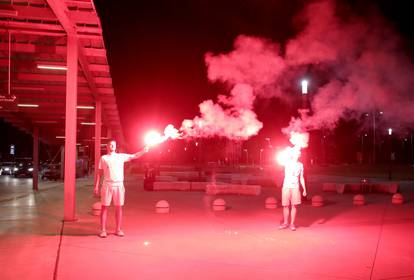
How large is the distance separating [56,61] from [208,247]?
10.6 meters

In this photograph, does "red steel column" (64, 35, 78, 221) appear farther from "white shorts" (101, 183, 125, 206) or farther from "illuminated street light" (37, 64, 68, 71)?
"white shorts" (101, 183, 125, 206)

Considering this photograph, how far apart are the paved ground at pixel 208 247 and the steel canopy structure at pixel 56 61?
2.71 metres

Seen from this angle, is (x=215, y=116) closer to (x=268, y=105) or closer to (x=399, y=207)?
(x=268, y=105)

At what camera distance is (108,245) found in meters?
9.73

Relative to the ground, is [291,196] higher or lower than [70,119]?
lower

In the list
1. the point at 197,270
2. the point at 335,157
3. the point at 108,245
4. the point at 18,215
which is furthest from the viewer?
the point at 335,157

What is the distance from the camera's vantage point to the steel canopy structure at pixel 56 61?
12.4 meters

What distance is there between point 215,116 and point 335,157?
3055 inches

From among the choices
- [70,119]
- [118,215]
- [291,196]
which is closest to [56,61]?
[70,119]

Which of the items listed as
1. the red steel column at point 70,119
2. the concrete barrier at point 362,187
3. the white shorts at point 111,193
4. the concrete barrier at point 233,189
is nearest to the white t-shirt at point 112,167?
the white shorts at point 111,193

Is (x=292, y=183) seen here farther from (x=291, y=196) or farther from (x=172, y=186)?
(x=172, y=186)

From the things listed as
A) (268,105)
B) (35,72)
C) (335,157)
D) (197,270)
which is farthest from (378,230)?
(335,157)

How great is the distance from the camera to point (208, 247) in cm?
972

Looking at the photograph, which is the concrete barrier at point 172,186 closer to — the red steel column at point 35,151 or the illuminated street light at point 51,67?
the red steel column at point 35,151
